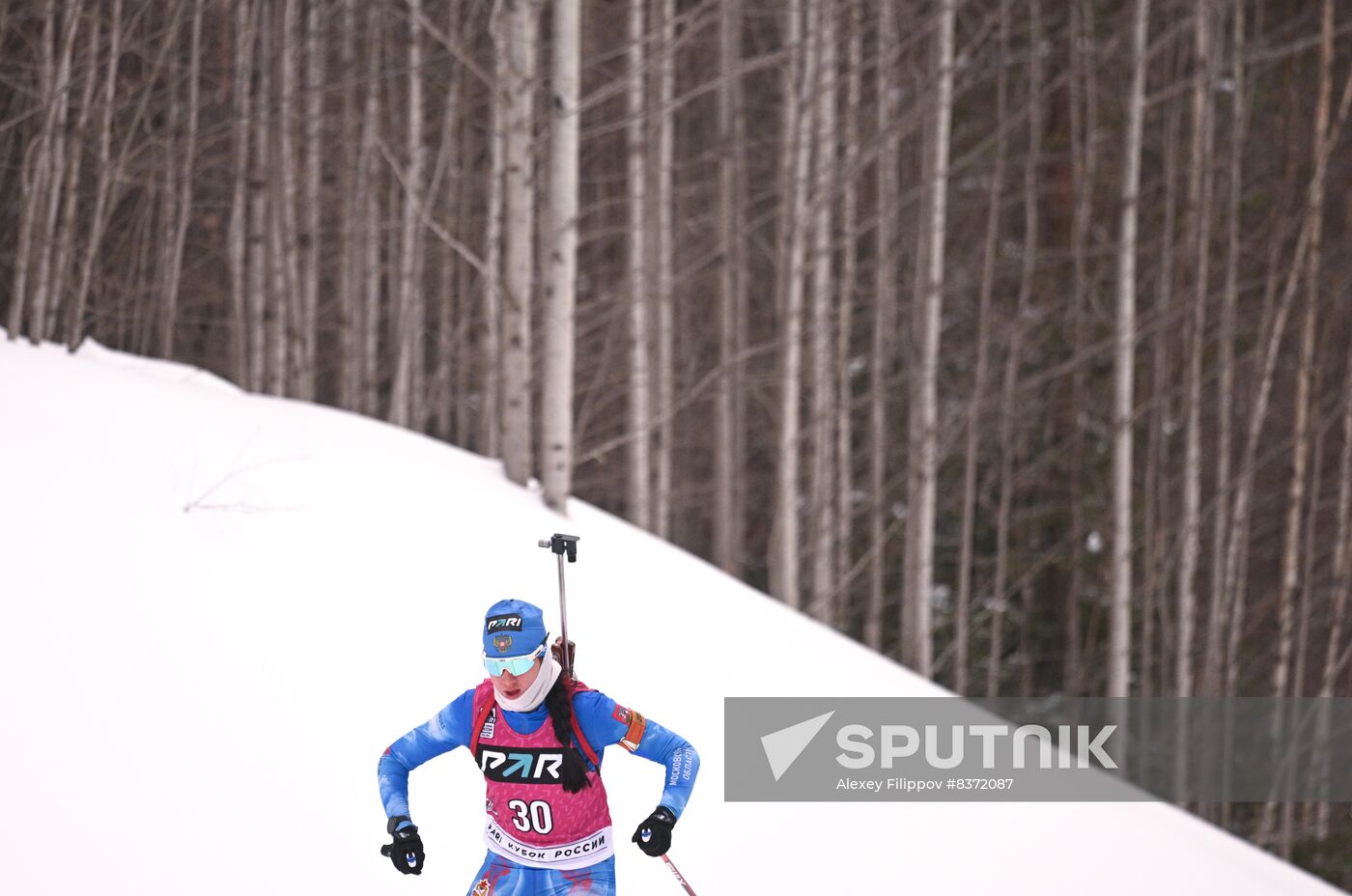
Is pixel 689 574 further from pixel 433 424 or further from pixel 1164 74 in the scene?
pixel 433 424

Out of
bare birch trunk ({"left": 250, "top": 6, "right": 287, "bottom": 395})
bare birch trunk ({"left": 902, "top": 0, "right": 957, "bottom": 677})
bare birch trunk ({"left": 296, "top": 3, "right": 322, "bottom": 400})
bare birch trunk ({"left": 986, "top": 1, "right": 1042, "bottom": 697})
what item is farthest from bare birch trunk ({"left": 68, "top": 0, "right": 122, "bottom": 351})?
bare birch trunk ({"left": 986, "top": 1, "right": 1042, "bottom": 697})

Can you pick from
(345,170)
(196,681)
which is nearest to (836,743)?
(196,681)

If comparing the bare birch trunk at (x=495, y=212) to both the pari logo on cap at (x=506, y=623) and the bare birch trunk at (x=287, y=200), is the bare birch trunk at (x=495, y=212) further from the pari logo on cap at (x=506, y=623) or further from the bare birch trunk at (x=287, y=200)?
the pari logo on cap at (x=506, y=623)

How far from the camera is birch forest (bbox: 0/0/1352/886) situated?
27.7 feet

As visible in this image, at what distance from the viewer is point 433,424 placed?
17.5 metres

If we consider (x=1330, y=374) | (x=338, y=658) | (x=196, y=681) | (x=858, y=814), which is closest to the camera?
(x=196, y=681)

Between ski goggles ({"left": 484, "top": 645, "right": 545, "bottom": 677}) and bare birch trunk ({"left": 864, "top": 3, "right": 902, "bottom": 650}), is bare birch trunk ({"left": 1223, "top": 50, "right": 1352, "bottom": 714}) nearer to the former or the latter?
bare birch trunk ({"left": 864, "top": 3, "right": 902, "bottom": 650})

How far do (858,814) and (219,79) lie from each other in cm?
→ 1042

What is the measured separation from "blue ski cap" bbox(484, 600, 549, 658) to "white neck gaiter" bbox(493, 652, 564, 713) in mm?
88

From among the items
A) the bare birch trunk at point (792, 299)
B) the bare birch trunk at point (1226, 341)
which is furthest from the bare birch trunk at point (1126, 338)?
the bare birch trunk at point (792, 299)

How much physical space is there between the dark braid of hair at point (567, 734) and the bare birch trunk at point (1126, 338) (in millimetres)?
6979

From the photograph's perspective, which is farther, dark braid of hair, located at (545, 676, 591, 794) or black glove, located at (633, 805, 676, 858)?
dark braid of hair, located at (545, 676, 591, 794)

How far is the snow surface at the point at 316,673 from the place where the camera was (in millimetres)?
3521

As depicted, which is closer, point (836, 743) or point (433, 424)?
point (836, 743)
